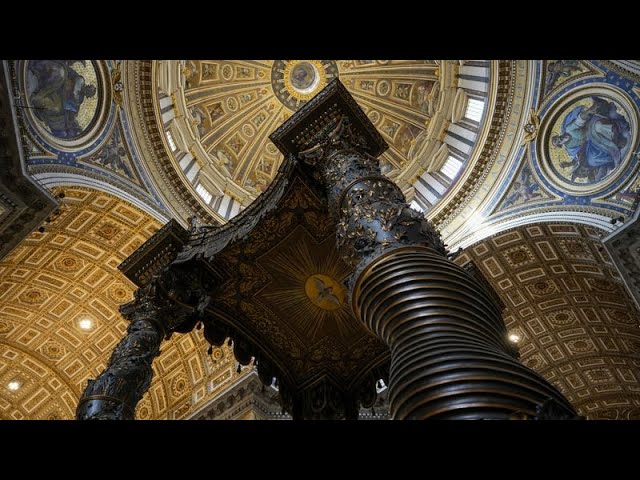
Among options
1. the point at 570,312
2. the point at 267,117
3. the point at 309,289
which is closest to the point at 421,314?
the point at 309,289

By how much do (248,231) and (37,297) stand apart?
8878 millimetres

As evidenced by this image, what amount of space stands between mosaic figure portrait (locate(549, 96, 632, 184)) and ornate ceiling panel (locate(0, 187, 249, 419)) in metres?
9.52

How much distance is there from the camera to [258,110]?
75.5 feet

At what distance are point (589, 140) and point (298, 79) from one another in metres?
14.6

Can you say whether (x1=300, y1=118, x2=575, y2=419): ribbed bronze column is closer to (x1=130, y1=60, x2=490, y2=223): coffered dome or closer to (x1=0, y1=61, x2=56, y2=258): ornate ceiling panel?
(x1=0, y1=61, x2=56, y2=258): ornate ceiling panel

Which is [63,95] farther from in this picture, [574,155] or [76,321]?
[574,155]

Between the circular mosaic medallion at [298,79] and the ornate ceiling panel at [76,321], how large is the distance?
39.5 ft

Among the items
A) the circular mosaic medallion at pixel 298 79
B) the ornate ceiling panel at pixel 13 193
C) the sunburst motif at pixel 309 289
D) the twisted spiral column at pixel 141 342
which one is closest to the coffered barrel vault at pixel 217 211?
the ornate ceiling panel at pixel 13 193

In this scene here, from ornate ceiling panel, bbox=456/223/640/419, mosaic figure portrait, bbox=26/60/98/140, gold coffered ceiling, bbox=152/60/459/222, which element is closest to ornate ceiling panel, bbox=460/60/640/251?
ornate ceiling panel, bbox=456/223/640/419

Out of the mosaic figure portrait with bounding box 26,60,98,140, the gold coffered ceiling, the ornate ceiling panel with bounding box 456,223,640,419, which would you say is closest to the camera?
the mosaic figure portrait with bounding box 26,60,98,140

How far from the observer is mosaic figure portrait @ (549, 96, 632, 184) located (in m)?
10.9

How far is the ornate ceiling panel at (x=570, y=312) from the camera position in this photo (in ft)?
39.8

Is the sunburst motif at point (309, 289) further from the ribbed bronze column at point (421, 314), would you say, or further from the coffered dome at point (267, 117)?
the coffered dome at point (267, 117)
